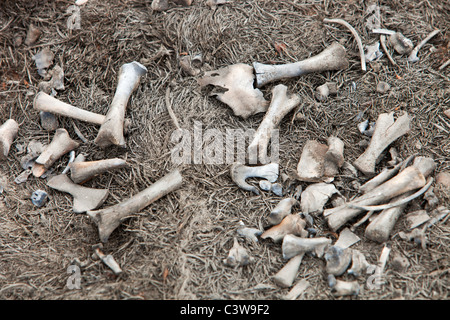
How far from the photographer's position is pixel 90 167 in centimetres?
271

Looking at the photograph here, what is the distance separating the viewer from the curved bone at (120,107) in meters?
2.73

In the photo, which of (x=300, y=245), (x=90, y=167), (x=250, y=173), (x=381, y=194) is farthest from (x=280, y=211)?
(x=90, y=167)

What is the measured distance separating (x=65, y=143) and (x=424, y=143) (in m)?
2.62

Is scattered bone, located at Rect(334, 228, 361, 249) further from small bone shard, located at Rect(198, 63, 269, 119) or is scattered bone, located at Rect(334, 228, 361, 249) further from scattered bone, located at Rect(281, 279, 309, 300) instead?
small bone shard, located at Rect(198, 63, 269, 119)

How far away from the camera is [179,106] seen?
118 inches

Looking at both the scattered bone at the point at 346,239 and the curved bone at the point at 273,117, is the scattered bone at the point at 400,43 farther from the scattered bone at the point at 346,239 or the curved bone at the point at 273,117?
the scattered bone at the point at 346,239

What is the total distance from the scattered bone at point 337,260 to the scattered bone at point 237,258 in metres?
0.47

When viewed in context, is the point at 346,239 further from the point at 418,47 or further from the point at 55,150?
the point at 55,150

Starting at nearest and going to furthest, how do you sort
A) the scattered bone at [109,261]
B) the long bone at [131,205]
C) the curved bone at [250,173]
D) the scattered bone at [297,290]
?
Result: the scattered bone at [297,290]
the scattered bone at [109,261]
the long bone at [131,205]
the curved bone at [250,173]

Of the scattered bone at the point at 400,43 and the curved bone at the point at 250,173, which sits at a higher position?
the scattered bone at the point at 400,43

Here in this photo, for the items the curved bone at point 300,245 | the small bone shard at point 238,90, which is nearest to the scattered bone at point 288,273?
the curved bone at point 300,245

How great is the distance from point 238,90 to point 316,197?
999 millimetres

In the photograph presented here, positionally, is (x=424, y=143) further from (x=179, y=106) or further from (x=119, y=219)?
(x=119, y=219)

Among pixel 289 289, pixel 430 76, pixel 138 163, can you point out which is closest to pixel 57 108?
pixel 138 163
